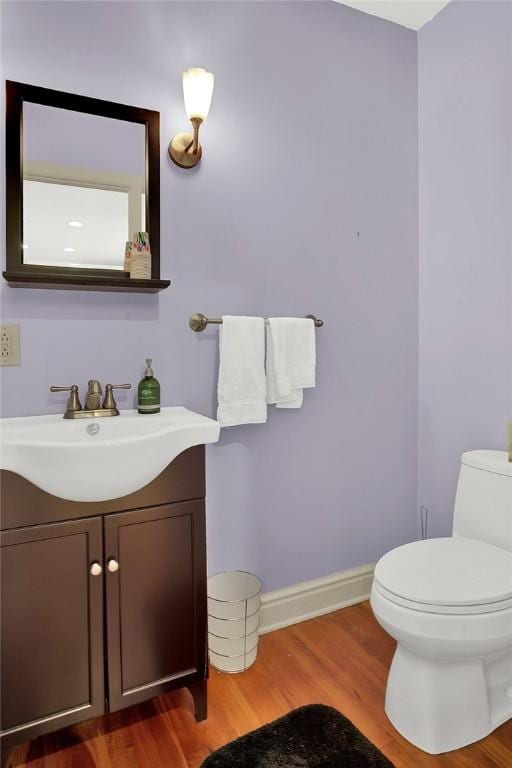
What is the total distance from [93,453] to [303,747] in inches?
38.9

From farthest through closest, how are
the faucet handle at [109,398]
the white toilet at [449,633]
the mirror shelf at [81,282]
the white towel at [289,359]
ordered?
the white towel at [289,359] → the faucet handle at [109,398] → the mirror shelf at [81,282] → the white toilet at [449,633]

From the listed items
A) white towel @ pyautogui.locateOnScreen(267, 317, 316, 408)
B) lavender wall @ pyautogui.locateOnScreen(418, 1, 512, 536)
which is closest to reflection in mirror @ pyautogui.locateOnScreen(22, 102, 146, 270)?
white towel @ pyautogui.locateOnScreen(267, 317, 316, 408)

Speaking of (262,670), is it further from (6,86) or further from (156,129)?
(6,86)

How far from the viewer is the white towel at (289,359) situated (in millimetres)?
1838

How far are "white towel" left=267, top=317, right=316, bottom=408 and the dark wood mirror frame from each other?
17.9 inches

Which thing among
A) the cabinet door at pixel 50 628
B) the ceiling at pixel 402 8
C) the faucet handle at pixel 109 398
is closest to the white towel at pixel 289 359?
the faucet handle at pixel 109 398

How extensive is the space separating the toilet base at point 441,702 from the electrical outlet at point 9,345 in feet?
4.67

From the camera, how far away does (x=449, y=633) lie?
50.6 inches

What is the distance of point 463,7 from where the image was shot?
6.51 feet

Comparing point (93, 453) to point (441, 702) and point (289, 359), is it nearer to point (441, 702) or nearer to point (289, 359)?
point (289, 359)

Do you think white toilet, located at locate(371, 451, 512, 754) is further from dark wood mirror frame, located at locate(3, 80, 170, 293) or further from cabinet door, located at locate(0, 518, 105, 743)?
dark wood mirror frame, located at locate(3, 80, 170, 293)

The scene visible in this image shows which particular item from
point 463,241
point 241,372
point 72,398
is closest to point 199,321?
point 241,372

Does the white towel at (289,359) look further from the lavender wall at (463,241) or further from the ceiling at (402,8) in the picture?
the ceiling at (402,8)

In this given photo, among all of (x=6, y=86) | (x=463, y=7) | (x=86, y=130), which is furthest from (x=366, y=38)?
(x=6, y=86)
